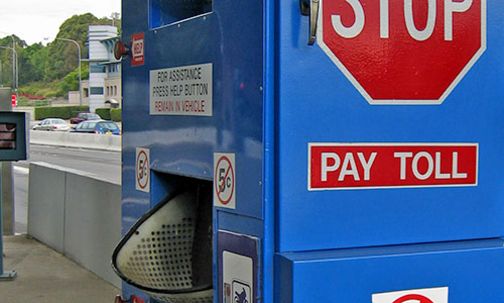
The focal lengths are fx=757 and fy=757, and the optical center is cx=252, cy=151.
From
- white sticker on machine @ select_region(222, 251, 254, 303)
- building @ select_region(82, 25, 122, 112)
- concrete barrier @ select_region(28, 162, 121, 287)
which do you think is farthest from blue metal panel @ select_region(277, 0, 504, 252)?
building @ select_region(82, 25, 122, 112)

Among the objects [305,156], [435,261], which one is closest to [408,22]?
[305,156]

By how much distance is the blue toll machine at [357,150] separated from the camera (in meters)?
1.96

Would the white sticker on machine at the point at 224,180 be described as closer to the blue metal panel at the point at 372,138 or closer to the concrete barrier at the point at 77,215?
the blue metal panel at the point at 372,138

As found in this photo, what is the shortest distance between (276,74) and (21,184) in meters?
19.1

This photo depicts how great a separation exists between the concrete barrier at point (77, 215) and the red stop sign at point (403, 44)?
5296 mm

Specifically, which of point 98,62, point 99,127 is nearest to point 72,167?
point 99,127

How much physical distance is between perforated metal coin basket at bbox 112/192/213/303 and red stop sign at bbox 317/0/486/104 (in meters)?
1.04

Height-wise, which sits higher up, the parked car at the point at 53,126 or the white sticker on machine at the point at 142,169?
the white sticker on machine at the point at 142,169

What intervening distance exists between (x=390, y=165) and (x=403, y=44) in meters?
0.33

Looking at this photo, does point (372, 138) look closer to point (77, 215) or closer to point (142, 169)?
point (142, 169)

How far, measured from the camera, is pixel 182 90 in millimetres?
2561

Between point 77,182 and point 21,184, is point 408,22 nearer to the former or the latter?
point 77,182

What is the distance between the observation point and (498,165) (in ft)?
7.16

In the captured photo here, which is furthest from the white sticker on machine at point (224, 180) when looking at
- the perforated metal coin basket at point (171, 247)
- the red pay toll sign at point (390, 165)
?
the perforated metal coin basket at point (171, 247)
